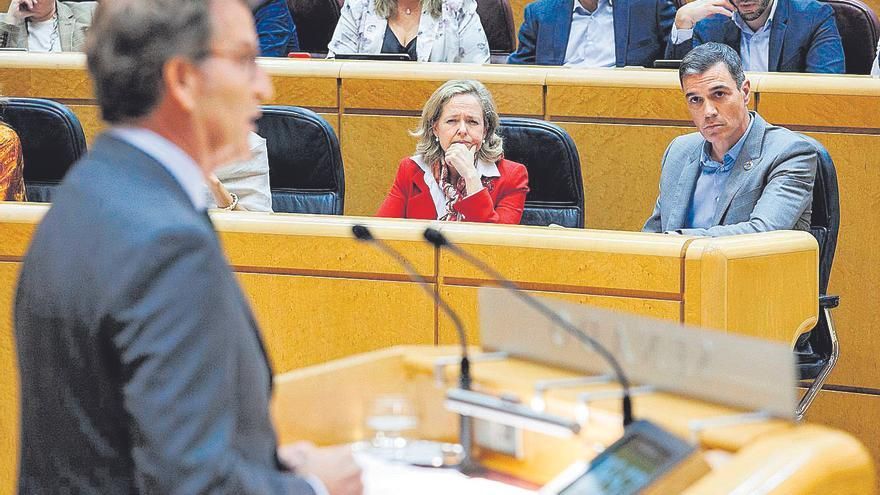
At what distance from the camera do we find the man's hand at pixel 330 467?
1100mm

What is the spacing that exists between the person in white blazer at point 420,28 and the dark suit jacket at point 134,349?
11.0 feet

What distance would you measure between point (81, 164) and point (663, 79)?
273 centimetres

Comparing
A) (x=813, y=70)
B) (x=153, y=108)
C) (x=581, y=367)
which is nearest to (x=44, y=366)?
(x=153, y=108)

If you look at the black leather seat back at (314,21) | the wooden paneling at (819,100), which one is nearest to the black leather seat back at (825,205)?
the wooden paneling at (819,100)

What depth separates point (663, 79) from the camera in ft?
11.7

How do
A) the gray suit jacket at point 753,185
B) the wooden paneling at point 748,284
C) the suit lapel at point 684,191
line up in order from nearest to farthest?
the wooden paneling at point 748,284
the gray suit jacket at point 753,185
the suit lapel at point 684,191

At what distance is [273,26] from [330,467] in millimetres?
3830

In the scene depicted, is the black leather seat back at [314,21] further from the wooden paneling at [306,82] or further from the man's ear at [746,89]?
the man's ear at [746,89]

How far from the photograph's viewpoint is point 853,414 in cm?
319

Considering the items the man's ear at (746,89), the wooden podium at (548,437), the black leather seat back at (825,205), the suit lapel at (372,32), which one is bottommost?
the black leather seat back at (825,205)

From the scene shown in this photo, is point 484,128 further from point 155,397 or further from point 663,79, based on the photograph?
point 155,397

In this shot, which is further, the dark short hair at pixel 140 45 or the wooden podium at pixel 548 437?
the wooden podium at pixel 548 437

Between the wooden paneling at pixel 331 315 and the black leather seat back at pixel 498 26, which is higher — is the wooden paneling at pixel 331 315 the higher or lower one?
the lower one

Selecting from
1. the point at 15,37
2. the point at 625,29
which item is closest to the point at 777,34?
the point at 625,29
